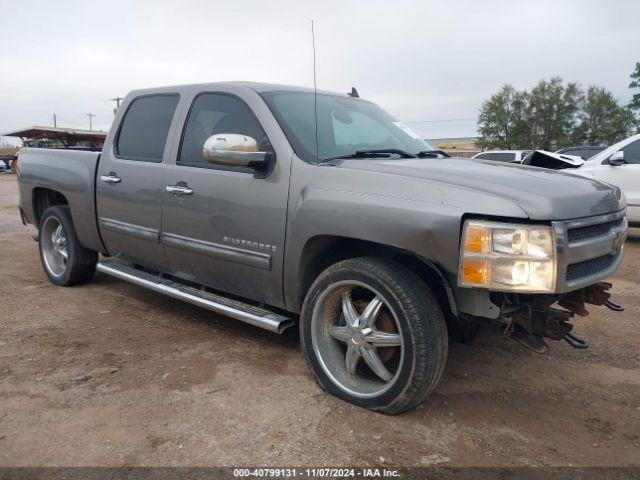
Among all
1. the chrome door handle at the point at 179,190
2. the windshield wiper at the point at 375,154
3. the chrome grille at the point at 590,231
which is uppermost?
the windshield wiper at the point at 375,154

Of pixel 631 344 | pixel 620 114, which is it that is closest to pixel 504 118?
pixel 620 114

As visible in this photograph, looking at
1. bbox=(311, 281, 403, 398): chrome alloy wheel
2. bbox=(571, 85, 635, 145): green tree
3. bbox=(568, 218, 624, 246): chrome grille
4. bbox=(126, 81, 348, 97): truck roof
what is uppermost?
bbox=(571, 85, 635, 145): green tree

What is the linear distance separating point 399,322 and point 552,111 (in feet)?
173

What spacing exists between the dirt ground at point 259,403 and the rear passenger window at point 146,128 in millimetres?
1330

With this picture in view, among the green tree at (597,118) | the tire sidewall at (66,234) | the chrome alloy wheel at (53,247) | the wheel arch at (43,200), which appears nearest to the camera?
the tire sidewall at (66,234)

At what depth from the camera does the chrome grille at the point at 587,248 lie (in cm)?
248

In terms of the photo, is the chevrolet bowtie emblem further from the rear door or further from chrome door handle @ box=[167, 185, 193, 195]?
the rear door

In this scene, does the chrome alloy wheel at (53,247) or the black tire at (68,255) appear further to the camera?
the chrome alloy wheel at (53,247)

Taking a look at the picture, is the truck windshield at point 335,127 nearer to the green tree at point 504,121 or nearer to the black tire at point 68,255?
the black tire at point 68,255

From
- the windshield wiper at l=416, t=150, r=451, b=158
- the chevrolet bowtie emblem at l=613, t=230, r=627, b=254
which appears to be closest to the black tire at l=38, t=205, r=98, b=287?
the windshield wiper at l=416, t=150, r=451, b=158

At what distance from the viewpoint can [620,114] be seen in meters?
47.6

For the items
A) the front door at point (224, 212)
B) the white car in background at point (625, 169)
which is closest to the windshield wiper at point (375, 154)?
the front door at point (224, 212)

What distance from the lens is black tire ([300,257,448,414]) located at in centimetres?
266

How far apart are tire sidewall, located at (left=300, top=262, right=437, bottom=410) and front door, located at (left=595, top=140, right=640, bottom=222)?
266 inches
